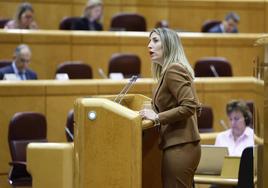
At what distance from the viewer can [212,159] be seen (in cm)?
411

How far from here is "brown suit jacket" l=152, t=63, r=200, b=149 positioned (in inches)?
116

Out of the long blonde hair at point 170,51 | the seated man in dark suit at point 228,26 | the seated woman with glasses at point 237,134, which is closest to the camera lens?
the long blonde hair at point 170,51

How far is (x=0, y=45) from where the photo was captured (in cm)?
659

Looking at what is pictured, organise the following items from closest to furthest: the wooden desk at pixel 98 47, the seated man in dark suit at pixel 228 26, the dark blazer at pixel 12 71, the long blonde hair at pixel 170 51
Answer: the long blonde hair at pixel 170 51 < the dark blazer at pixel 12 71 < the wooden desk at pixel 98 47 < the seated man in dark suit at pixel 228 26

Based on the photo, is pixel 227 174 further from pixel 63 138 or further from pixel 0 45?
pixel 0 45

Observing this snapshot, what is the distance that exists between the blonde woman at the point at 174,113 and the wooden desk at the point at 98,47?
3546mm

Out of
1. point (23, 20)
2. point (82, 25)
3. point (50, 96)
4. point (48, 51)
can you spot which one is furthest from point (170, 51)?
point (82, 25)

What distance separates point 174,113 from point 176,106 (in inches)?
2.9

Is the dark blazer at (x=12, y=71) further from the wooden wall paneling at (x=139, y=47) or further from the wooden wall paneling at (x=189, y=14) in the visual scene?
the wooden wall paneling at (x=189, y=14)

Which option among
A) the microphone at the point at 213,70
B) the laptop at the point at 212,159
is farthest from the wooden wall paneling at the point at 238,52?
the laptop at the point at 212,159

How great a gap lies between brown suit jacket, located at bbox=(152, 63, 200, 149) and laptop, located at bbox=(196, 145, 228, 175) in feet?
3.53

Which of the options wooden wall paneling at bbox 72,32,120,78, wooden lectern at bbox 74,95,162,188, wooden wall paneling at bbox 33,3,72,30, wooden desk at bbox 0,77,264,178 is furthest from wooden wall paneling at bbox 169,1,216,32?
wooden lectern at bbox 74,95,162,188

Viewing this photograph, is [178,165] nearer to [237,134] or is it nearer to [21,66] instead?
[237,134]

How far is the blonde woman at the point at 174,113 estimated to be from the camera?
9.65ft
